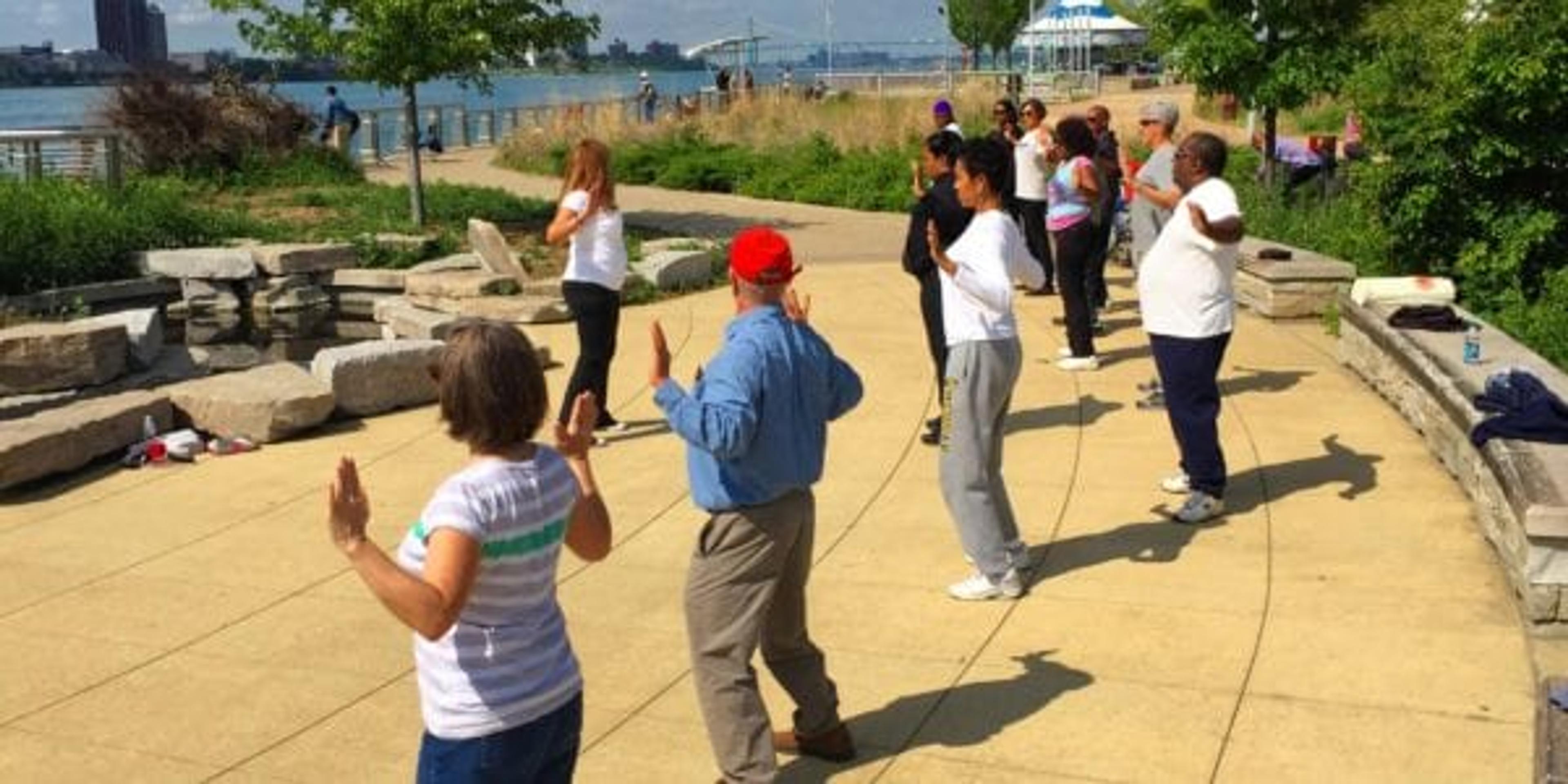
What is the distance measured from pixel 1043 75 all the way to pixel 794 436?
5370cm

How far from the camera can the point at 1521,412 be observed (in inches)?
269

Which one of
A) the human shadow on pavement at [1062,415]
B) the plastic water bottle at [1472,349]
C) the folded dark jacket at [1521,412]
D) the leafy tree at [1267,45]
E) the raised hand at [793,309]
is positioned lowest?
the human shadow on pavement at [1062,415]

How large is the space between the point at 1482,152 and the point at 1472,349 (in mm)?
3352

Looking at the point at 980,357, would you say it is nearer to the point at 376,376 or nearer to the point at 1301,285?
the point at 376,376

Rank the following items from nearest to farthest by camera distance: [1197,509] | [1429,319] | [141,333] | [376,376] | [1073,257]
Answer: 1. [1197,509]
2. [1429,319]
3. [376,376]
4. [1073,257]
5. [141,333]

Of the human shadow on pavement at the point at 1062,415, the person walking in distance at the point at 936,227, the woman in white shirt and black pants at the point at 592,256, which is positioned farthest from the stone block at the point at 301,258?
the human shadow on pavement at the point at 1062,415

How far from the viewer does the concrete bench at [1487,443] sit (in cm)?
582

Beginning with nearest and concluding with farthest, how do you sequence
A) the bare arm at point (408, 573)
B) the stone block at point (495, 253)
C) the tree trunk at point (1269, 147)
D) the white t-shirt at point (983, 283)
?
the bare arm at point (408, 573), the white t-shirt at point (983, 283), the stone block at point (495, 253), the tree trunk at point (1269, 147)

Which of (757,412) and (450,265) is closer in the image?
(757,412)

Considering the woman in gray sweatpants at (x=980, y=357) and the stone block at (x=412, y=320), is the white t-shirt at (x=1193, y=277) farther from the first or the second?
the stone block at (x=412, y=320)

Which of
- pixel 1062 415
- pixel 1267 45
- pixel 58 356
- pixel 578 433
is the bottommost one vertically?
pixel 1062 415

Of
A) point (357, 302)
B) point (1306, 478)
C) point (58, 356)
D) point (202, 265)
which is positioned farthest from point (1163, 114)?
point (202, 265)

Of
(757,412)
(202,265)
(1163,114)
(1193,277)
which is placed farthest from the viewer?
(202,265)

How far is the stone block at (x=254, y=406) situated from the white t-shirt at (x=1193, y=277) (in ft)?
16.6
